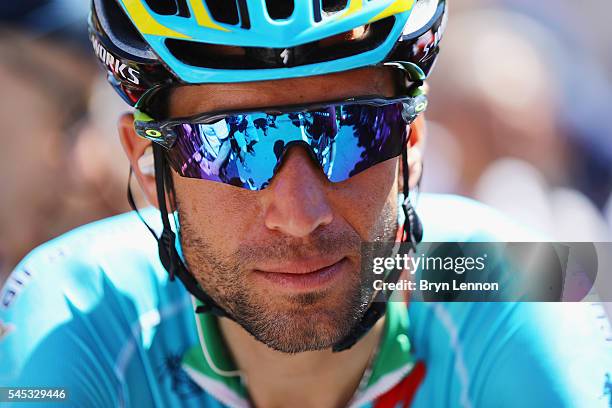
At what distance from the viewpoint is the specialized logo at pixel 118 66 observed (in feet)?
6.36

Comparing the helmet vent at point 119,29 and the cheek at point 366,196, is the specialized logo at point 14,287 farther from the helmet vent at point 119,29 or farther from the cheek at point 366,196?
the cheek at point 366,196

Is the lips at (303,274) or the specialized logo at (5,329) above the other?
the lips at (303,274)

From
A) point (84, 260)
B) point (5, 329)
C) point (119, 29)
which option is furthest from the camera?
point (84, 260)

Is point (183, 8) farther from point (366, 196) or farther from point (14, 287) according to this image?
point (14, 287)

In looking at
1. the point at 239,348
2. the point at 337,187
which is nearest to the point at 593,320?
the point at 337,187

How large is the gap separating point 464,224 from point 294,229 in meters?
0.87

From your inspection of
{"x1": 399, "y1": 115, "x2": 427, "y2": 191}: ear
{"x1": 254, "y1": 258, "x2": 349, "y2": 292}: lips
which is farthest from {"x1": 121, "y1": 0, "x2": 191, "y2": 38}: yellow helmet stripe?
{"x1": 399, "y1": 115, "x2": 427, "y2": 191}: ear

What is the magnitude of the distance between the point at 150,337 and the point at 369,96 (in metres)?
1.07

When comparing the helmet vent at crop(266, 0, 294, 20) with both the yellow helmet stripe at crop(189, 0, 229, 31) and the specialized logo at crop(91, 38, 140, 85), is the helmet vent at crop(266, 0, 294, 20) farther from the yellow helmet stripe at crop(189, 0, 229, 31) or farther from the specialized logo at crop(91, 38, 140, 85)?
the specialized logo at crop(91, 38, 140, 85)

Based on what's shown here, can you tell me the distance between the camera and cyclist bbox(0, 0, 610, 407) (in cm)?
178

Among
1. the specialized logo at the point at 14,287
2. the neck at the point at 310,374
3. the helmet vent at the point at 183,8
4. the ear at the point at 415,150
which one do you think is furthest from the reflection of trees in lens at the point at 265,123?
the specialized logo at the point at 14,287

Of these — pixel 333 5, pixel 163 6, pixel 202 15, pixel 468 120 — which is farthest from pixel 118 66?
pixel 468 120

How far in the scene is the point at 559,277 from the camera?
2.12 meters

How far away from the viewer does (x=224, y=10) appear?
1.81 meters
